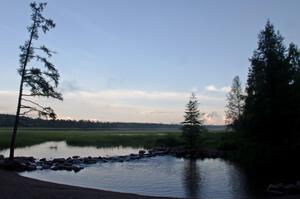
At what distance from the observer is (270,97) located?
48.6 meters

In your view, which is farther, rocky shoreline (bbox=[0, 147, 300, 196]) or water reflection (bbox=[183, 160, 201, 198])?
water reflection (bbox=[183, 160, 201, 198])

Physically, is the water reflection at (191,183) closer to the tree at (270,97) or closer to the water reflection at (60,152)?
the tree at (270,97)

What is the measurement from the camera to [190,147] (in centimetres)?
7106

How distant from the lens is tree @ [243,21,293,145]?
47.7 metres

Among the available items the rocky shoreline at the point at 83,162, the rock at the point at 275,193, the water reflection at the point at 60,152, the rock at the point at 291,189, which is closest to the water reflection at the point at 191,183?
the rock at the point at 275,193

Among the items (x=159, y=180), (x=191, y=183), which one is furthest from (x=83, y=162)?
(x=191, y=183)

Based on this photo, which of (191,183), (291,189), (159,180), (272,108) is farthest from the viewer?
(272,108)

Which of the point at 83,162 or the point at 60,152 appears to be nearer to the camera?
the point at 83,162

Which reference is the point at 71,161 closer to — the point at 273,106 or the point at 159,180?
the point at 159,180

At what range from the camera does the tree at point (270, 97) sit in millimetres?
47719

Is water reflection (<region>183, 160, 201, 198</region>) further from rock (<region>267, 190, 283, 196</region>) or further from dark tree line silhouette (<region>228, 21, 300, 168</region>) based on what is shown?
dark tree line silhouette (<region>228, 21, 300, 168</region>)

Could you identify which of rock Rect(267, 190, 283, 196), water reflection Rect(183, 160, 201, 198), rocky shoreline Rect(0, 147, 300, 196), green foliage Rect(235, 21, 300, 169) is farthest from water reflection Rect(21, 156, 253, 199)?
green foliage Rect(235, 21, 300, 169)

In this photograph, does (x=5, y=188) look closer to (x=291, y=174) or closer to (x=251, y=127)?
(x=291, y=174)

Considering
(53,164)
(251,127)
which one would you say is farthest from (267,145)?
(53,164)
